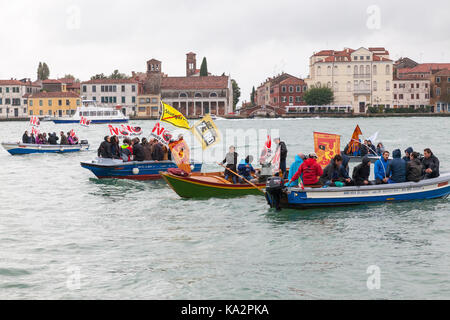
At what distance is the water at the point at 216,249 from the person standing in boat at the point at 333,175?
2.61 ft

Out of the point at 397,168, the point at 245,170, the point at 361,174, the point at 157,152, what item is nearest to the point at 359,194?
the point at 361,174

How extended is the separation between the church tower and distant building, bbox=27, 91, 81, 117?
33340mm

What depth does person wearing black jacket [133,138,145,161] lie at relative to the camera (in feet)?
79.1

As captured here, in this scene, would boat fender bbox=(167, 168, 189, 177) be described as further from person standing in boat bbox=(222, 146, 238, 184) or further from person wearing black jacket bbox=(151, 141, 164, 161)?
person wearing black jacket bbox=(151, 141, 164, 161)

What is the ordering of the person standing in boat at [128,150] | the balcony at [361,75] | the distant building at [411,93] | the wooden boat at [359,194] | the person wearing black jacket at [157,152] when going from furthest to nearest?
the distant building at [411,93] < the balcony at [361,75] < the person standing in boat at [128,150] < the person wearing black jacket at [157,152] < the wooden boat at [359,194]

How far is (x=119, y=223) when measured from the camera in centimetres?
1630

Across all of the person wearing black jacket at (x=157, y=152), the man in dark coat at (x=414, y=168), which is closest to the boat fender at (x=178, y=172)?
the person wearing black jacket at (x=157, y=152)

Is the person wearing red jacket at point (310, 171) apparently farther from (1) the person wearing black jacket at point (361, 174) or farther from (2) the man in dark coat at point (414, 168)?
(2) the man in dark coat at point (414, 168)

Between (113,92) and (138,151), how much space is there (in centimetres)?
10888

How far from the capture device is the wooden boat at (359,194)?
16.4m

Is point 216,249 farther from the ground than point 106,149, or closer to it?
closer to it

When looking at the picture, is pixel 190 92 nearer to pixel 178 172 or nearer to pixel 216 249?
pixel 178 172

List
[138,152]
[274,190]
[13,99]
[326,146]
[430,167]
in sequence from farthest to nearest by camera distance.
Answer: [13,99] < [138,152] < [326,146] < [430,167] < [274,190]

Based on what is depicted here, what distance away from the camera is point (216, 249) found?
1327cm
